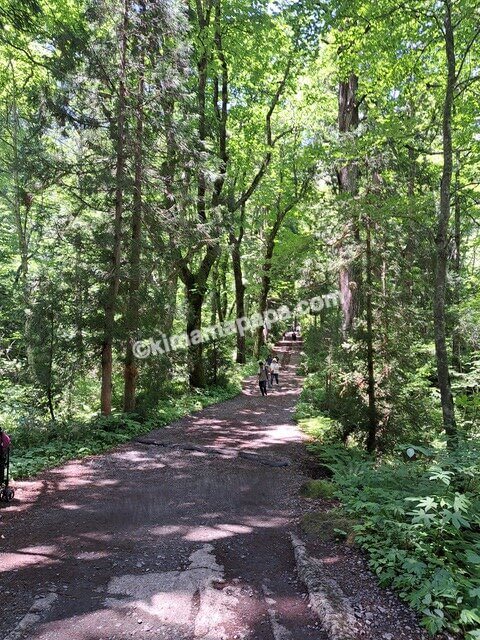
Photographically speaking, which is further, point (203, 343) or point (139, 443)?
point (203, 343)

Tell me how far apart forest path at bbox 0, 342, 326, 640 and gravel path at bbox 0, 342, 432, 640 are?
0.01 metres

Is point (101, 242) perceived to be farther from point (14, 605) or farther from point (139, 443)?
point (14, 605)

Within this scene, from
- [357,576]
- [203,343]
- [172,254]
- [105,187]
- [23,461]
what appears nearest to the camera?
[357,576]

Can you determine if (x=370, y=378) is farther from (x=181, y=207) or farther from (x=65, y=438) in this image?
(x=181, y=207)

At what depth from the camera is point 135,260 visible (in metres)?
11.0

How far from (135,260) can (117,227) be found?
0.93m

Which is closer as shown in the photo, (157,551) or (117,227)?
(157,551)

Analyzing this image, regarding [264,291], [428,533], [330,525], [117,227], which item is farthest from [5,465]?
[264,291]

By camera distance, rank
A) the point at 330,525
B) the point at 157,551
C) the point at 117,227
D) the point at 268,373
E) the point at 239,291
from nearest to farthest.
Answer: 1. the point at 157,551
2. the point at 330,525
3. the point at 117,227
4. the point at 268,373
5. the point at 239,291

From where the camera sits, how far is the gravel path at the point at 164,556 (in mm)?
3514

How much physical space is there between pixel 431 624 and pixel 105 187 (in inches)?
405

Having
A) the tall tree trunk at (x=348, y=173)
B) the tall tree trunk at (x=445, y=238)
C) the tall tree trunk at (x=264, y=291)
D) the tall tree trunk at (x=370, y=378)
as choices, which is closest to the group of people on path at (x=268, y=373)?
the tall tree trunk at (x=264, y=291)

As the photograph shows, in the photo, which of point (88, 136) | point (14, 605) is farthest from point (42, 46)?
point (14, 605)

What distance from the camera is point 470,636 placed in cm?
303
